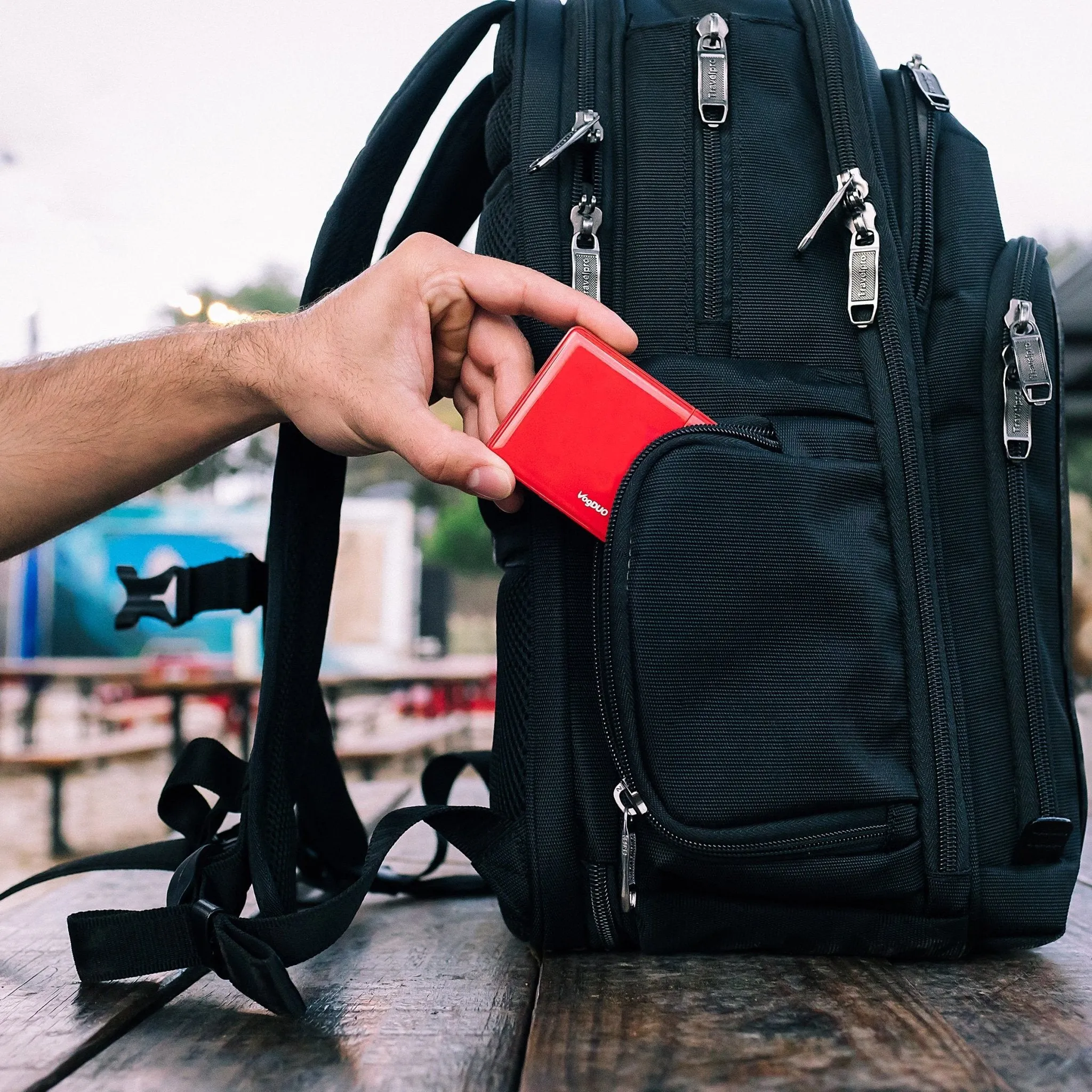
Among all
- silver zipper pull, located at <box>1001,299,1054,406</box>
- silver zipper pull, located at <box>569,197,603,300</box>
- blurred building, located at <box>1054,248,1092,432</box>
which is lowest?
silver zipper pull, located at <box>1001,299,1054,406</box>

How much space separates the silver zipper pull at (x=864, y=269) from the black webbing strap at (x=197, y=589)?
1.41 ft

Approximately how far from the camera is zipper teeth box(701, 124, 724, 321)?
1.93 ft

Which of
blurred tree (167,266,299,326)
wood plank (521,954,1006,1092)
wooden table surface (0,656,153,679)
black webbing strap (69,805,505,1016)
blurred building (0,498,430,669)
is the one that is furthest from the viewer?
blurred tree (167,266,299,326)

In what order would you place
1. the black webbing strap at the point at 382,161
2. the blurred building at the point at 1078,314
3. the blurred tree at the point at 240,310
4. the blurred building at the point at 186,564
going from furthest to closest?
1. the blurred tree at the point at 240,310
2. the blurred building at the point at 186,564
3. the blurred building at the point at 1078,314
4. the black webbing strap at the point at 382,161

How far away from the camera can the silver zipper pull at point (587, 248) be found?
1.90 ft

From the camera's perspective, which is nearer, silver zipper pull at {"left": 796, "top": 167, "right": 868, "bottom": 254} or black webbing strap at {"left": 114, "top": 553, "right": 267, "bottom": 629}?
silver zipper pull at {"left": 796, "top": 167, "right": 868, "bottom": 254}

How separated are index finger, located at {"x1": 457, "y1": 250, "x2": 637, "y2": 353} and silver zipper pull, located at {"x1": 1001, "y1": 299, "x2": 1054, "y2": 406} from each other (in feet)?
0.74

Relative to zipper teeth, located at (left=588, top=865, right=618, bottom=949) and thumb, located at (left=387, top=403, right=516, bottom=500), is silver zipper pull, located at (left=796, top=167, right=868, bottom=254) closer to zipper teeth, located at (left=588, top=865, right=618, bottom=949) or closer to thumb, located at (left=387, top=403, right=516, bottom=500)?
thumb, located at (left=387, top=403, right=516, bottom=500)

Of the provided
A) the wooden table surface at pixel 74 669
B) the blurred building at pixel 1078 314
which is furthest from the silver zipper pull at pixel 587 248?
the wooden table surface at pixel 74 669

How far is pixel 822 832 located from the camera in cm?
51

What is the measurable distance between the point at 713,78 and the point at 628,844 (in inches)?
18.4

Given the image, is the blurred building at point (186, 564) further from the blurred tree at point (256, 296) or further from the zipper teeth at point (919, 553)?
the zipper teeth at point (919, 553)

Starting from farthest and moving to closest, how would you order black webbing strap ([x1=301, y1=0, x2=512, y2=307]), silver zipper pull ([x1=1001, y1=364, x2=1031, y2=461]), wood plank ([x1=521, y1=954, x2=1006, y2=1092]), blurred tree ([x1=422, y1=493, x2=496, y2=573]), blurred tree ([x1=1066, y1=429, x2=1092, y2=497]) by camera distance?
blurred tree ([x1=422, y1=493, x2=496, y2=573])
blurred tree ([x1=1066, y1=429, x2=1092, y2=497])
black webbing strap ([x1=301, y1=0, x2=512, y2=307])
silver zipper pull ([x1=1001, y1=364, x2=1031, y2=461])
wood plank ([x1=521, y1=954, x2=1006, y2=1092])

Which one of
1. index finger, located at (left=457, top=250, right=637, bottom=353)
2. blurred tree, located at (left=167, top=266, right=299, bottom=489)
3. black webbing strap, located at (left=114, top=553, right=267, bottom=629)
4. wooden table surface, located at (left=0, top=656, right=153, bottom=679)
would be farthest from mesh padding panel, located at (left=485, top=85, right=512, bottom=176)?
blurred tree, located at (left=167, top=266, right=299, bottom=489)
